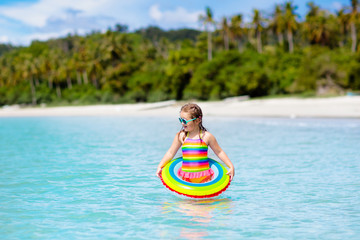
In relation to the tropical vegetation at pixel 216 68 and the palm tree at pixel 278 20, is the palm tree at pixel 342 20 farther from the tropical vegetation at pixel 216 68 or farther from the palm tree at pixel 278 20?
the palm tree at pixel 278 20

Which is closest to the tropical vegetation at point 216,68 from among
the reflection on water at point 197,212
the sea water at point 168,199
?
the sea water at point 168,199

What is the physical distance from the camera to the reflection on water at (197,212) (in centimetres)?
483

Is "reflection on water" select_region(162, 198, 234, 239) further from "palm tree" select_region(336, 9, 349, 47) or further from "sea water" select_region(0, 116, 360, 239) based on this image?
"palm tree" select_region(336, 9, 349, 47)

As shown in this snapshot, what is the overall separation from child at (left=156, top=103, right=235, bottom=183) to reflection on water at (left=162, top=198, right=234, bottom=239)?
0.42 m

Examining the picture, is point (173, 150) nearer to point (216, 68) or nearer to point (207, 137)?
point (207, 137)

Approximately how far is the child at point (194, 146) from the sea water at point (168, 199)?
521mm

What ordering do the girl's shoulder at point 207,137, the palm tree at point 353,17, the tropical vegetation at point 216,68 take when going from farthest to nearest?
the palm tree at point 353,17 → the tropical vegetation at point 216,68 → the girl's shoulder at point 207,137

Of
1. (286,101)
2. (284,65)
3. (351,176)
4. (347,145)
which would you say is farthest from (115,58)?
(351,176)

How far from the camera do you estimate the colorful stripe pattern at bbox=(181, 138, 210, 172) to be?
17.6 feet

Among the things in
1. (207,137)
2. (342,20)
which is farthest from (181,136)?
(342,20)

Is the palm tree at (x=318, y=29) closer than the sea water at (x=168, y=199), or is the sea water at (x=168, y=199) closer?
the sea water at (x=168, y=199)

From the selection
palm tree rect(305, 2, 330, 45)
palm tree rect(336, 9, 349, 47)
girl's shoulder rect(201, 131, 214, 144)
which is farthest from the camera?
palm tree rect(305, 2, 330, 45)

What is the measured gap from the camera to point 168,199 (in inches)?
253

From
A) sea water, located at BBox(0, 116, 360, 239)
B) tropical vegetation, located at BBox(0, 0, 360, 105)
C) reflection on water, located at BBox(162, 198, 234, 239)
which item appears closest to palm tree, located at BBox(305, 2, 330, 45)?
tropical vegetation, located at BBox(0, 0, 360, 105)
